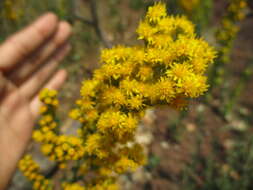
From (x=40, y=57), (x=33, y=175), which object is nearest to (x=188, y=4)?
(x=40, y=57)

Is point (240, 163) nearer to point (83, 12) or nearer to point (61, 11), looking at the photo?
point (61, 11)

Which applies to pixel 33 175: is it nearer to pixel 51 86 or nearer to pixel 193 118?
pixel 51 86

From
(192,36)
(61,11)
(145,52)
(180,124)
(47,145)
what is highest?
(61,11)

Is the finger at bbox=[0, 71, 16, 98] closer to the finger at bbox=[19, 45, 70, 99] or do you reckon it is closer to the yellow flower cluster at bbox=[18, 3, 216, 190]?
the finger at bbox=[19, 45, 70, 99]

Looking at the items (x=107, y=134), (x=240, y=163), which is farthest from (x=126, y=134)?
(x=240, y=163)

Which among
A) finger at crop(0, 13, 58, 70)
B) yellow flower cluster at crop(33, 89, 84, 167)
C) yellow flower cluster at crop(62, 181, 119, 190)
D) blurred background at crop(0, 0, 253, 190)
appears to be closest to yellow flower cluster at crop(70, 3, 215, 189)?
yellow flower cluster at crop(33, 89, 84, 167)

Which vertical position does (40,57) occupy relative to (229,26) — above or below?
below
